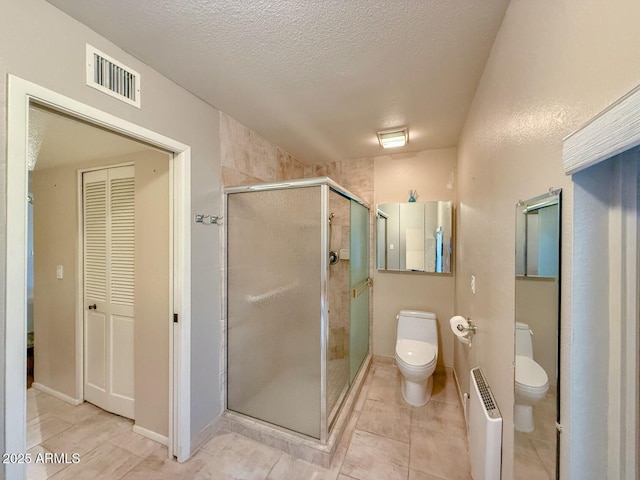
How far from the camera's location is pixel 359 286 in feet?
8.30

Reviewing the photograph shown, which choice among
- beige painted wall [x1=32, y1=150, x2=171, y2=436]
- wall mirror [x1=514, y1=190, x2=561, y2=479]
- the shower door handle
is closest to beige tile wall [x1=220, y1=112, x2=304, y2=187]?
beige painted wall [x1=32, y1=150, x2=171, y2=436]

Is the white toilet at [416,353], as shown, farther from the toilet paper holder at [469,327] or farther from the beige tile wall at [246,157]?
the beige tile wall at [246,157]

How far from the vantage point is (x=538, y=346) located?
0.79m

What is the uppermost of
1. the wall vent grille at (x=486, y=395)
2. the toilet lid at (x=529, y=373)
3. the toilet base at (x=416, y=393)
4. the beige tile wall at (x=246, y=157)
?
Result: the beige tile wall at (x=246, y=157)

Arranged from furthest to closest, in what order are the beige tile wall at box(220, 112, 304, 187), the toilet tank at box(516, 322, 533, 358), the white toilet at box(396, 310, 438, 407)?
the white toilet at box(396, 310, 438, 407)
the beige tile wall at box(220, 112, 304, 187)
the toilet tank at box(516, 322, 533, 358)

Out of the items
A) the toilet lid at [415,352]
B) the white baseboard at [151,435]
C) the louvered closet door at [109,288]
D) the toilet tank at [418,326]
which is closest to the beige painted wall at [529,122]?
the toilet lid at [415,352]

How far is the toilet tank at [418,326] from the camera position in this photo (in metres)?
2.56

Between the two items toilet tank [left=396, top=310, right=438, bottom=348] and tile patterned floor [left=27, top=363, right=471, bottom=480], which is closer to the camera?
tile patterned floor [left=27, top=363, right=471, bottom=480]

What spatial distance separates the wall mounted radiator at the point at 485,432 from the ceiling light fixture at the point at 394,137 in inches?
76.5

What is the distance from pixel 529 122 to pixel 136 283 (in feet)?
8.20

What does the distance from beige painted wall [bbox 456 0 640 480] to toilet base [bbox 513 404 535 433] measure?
72mm

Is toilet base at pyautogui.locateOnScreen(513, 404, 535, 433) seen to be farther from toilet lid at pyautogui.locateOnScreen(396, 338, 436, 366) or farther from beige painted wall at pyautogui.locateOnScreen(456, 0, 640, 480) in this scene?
toilet lid at pyautogui.locateOnScreen(396, 338, 436, 366)

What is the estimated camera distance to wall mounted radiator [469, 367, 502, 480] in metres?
1.10

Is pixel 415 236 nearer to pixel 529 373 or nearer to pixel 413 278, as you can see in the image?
pixel 413 278
